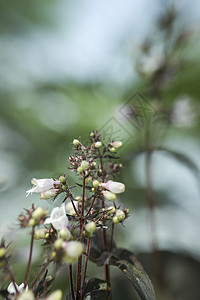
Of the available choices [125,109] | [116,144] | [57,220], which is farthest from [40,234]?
[125,109]

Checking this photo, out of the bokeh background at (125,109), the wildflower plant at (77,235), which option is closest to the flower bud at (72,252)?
the wildflower plant at (77,235)

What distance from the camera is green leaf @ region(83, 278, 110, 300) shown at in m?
0.33

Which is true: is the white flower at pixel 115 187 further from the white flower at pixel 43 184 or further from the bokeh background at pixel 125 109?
the bokeh background at pixel 125 109

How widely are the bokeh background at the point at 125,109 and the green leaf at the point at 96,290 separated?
0.21m

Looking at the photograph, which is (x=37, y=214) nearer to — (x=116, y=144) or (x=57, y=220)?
(x=57, y=220)

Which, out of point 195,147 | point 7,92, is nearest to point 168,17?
point 195,147

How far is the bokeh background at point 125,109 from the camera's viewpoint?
0.65m

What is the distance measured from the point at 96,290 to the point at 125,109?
1.35ft

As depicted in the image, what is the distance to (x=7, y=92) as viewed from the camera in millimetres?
1063

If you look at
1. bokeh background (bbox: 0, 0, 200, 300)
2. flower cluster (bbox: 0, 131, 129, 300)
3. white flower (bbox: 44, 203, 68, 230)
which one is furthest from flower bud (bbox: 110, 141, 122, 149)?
bokeh background (bbox: 0, 0, 200, 300)

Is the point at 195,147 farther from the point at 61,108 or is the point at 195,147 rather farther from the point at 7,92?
the point at 7,92

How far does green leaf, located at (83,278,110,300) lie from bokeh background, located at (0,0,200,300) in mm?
208

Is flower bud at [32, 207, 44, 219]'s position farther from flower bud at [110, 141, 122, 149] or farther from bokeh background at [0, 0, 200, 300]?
bokeh background at [0, 0, 200, 300]

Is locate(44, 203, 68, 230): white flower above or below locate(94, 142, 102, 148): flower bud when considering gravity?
below
